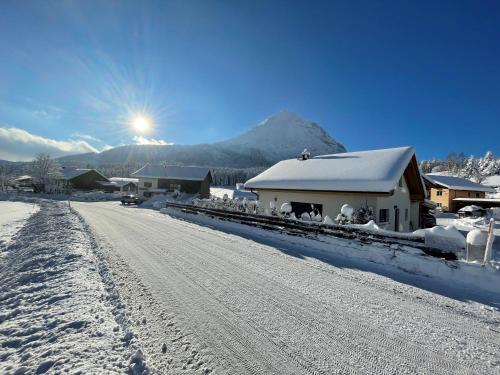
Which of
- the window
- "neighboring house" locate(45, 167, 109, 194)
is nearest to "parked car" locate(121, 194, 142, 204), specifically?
"neighboring house" locate(45, 167, 109, 194)

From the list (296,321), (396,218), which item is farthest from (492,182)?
(296,321)

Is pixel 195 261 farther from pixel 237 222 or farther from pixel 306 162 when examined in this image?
pixel 306 162

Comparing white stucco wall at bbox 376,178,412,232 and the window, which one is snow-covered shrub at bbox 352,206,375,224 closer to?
white stucco wall at bbox 376,178,412,232

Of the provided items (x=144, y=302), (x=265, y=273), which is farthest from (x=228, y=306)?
(x=265, y=273)

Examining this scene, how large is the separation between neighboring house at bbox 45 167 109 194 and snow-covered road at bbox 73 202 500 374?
6885 centimetres

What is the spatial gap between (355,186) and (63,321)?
41.7 ft

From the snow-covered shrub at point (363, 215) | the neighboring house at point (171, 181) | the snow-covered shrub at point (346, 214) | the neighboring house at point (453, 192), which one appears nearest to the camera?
the snow-covered shrub at point (346, 214)

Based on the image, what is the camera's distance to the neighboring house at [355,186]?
1337 centimetres

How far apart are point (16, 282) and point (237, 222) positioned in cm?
1119

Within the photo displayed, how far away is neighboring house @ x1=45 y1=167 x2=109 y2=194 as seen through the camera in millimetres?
61338

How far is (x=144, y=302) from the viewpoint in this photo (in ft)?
16.2

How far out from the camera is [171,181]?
180ft

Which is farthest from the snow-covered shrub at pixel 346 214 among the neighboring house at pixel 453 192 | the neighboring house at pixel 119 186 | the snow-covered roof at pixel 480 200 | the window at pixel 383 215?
the neighboring house at pixel 119 186

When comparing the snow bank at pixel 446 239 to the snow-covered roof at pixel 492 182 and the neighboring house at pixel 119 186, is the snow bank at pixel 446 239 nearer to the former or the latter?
the neighboring house at pixel 119 186
